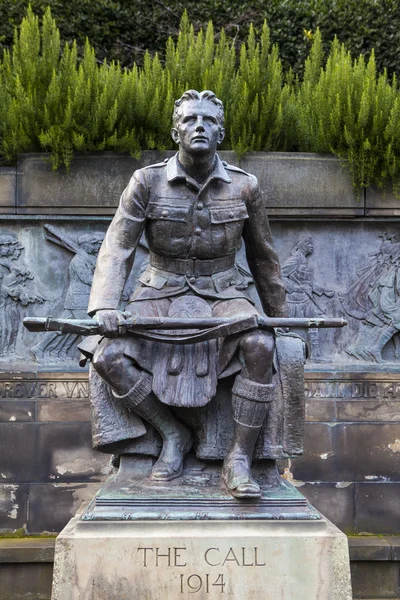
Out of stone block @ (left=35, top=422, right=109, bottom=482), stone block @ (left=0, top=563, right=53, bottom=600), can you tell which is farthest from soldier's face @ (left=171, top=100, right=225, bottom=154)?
stone block @ (left=0, top=563, right=53, bottom=600)

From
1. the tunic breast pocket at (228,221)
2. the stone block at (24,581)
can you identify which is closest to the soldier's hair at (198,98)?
the tunic breast pocket at (228,221)

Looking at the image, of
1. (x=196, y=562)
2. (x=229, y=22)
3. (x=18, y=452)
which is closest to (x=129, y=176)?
(x=18, y=452)

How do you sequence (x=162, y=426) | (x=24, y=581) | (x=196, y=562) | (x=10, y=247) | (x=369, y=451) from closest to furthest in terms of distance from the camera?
1. (x=196, y=562)
2. (x=162, y=426)
3. (x=24, y=581)
4. (x=369, y=451)
5. (x=10, y=247)

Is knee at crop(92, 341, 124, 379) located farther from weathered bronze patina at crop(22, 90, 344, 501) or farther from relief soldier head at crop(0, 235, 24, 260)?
relief soldier head at crop(0, 235, 24, 260)

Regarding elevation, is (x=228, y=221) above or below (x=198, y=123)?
below

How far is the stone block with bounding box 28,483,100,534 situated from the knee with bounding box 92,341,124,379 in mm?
4497

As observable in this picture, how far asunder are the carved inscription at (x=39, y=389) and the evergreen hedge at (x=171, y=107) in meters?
2.57

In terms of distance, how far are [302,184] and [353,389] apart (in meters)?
2.53

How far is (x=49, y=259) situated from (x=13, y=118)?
1712 mm

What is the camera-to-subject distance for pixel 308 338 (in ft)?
30.6

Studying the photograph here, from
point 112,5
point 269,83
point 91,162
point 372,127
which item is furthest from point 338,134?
point 112,5

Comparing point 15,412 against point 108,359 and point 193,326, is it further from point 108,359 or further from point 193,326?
point 193,326

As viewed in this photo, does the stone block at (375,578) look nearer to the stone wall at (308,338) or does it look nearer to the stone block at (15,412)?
the stone wall at (308,338)

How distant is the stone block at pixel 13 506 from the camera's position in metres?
8.93
